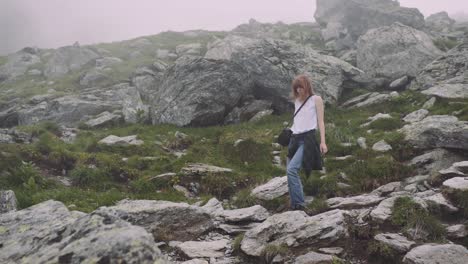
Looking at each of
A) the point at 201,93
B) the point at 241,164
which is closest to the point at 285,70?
the point at 201,93

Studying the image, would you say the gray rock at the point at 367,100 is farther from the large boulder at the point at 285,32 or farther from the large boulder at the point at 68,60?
the large boulder at the point at 68,60

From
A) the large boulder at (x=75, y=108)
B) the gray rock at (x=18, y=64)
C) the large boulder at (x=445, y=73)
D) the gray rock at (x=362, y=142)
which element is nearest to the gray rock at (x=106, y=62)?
the gray rock at (x=18, y=64)

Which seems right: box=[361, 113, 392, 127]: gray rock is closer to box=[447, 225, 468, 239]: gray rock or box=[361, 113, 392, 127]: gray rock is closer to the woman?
the woman

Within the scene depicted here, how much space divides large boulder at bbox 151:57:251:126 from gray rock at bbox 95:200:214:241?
13.9 meters

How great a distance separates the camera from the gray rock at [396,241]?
677cm

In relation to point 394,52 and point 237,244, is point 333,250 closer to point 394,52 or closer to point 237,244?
point 237,244

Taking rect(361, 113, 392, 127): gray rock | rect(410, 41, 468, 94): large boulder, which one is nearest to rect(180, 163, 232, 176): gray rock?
rect(361, 113, 392, 127): gray rock

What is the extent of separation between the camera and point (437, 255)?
6199 millimetres

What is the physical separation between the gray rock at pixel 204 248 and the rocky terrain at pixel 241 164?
50 mm

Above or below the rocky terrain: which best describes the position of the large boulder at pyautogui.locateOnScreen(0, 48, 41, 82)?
above

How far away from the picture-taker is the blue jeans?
9.35m

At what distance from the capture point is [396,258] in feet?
22.0

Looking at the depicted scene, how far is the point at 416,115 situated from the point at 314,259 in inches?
549

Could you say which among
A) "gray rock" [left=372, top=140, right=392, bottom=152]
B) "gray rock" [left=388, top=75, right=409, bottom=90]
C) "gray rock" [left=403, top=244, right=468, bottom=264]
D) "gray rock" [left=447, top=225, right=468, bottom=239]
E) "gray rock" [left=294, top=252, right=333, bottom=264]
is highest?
"gray rock" [left=388, top=75, right=409, bottom=90]
